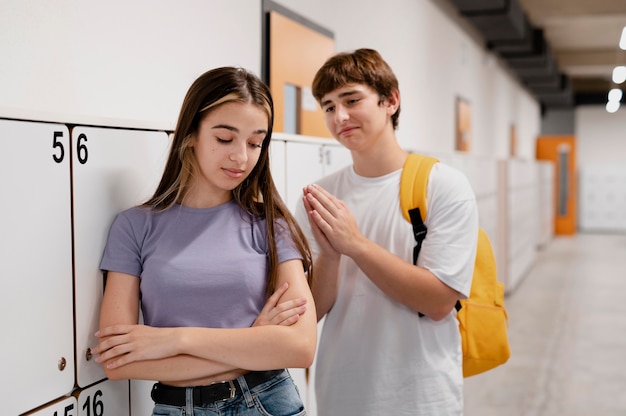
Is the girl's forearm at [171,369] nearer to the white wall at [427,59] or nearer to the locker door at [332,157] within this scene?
the locker door at [332,157]

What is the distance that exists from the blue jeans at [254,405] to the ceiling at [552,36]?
18.4ft

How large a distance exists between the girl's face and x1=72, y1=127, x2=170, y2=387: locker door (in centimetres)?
19

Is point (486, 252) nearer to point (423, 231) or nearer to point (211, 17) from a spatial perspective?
point (423, 231)

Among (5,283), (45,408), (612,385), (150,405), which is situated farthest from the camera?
(612,385)

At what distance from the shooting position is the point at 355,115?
6.51 feet

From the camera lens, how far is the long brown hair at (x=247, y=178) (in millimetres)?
1573

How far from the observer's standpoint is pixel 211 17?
9.61 ft

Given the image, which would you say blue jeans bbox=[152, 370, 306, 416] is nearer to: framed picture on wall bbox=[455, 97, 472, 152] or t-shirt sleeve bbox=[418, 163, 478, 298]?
t-shirt sleeve bbox=[418, 163, 478, 298]

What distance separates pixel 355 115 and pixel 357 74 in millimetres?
118

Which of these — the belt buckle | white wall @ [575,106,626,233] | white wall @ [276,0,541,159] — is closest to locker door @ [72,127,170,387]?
the belt buckle

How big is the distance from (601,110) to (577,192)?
6.84 feet

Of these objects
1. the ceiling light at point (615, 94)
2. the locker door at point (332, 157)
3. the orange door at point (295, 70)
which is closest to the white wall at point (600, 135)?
the ceiling light at point (615, 94)

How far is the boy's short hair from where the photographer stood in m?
2.00

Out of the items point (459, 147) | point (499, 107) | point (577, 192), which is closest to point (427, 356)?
point (459, 147)
